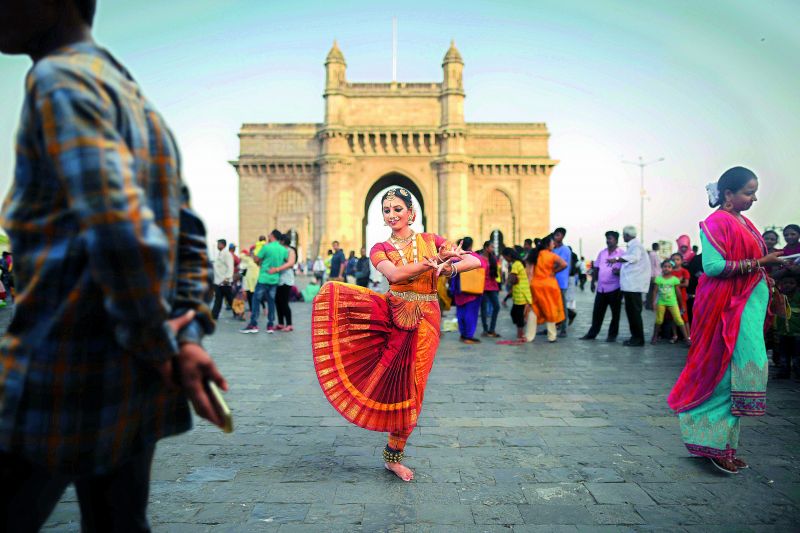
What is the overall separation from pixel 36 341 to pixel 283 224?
39.9 meters

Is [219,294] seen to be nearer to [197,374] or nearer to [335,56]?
[197,374]

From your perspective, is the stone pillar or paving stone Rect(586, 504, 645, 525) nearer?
paving stone Rect(586, 504, 645, 525)

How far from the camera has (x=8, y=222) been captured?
130 cm

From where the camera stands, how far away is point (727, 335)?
11.4 ft

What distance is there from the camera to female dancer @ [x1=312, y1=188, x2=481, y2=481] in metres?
3.35

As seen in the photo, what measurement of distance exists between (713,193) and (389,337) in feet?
7.61

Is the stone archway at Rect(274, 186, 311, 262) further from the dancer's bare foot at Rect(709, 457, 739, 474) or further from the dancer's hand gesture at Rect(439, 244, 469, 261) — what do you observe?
the dancer's bare foot at Rect(709, 457, 739, 474)

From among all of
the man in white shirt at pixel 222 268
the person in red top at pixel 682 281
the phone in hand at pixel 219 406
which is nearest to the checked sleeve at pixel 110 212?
the phone in hand at pixel 219 406

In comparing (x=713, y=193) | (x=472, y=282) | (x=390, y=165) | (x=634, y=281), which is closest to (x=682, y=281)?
(x=634, y=281)

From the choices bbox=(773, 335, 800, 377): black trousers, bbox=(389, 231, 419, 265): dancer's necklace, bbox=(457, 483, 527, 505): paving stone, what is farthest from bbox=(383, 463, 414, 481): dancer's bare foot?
bbox=(773, 335, 800, 377): black trousers

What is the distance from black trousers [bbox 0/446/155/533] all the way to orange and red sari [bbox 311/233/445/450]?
6.21 feet

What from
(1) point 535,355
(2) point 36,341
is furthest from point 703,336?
(1) point 535,355

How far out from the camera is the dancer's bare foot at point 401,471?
3250 millimetres

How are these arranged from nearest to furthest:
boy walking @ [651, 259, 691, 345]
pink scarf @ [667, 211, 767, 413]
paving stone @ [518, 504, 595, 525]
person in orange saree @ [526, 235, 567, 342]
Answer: paving stone @ [518, 504, 595, 525], pink scarf @ [667, 211, 767, 413], boy walking @ [651, 259, 691, 345], person in orange saree @ [526, 235, 567, 342]
